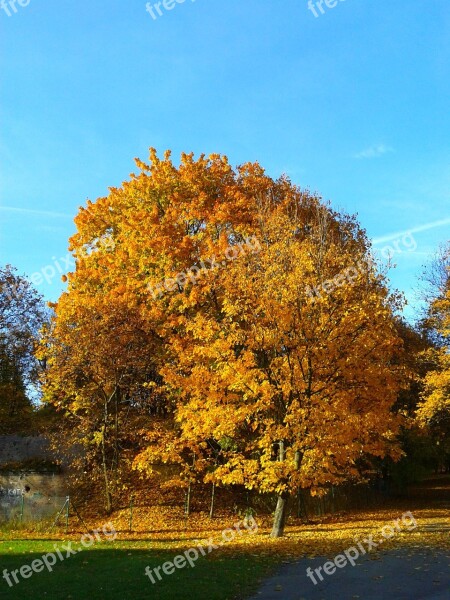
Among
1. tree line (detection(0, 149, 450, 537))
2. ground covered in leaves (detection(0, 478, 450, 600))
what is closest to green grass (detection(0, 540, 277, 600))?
ground covered in leaves (detection(0, 478, 450, 600))

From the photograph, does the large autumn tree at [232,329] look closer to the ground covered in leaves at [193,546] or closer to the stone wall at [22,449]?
the ground covered in leaves at [193,546]

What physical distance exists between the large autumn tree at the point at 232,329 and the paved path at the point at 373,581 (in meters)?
4.06

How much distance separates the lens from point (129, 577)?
1202 centimetres

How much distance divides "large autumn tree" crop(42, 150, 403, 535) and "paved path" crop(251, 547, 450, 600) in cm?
406

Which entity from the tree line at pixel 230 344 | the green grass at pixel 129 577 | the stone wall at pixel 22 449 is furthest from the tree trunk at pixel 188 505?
the green grass at pixel 129 577

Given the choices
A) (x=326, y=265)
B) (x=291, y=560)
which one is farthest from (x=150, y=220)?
(x=291, y=560)

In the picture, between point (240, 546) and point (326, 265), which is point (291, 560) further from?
point (326, 265)

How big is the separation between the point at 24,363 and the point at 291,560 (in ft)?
96.7

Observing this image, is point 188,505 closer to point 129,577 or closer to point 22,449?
point 22,449

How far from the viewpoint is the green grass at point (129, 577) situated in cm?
1044

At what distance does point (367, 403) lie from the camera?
18.5 meters

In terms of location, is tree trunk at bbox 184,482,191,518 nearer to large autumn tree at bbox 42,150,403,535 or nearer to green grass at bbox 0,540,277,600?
large autumn tree at bbox 42,150,403,535

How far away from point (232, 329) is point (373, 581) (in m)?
9.06

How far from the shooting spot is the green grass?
411 inches
